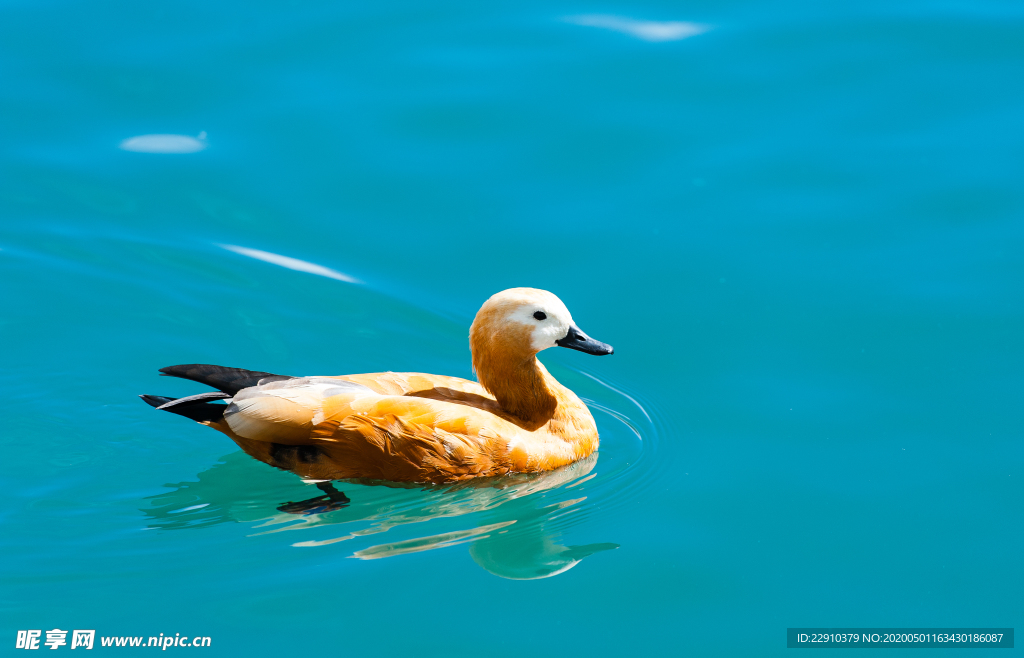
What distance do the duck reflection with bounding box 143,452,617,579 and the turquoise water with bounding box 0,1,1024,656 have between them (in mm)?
28

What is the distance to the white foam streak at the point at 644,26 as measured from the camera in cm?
1062

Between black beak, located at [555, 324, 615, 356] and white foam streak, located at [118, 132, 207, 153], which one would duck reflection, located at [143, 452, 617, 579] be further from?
white foam streak, located at [118, 132, 207, 153]

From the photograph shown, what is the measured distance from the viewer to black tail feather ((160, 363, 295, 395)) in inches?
257

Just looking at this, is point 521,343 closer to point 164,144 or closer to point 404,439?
point 404,439

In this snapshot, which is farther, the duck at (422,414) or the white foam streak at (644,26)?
the white foam streak at (644,26)

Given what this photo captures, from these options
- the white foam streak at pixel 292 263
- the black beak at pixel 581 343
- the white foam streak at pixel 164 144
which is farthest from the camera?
the white foam streak at pixel 164 144

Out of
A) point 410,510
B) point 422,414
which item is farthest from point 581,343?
point 410,510

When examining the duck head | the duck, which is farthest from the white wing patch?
the duck head

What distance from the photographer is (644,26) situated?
1080cm

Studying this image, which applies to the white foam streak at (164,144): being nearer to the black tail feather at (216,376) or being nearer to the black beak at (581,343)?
the black tail feather at (216,376)

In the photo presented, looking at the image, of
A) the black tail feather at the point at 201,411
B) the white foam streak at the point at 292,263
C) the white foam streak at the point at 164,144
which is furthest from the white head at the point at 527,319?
the white foam streak at the point at 164,144

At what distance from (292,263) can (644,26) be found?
4526 mm

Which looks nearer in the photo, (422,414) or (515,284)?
(422,414)

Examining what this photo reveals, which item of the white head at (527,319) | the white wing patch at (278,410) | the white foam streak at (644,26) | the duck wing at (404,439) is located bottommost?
the duck wing at (404,439)
